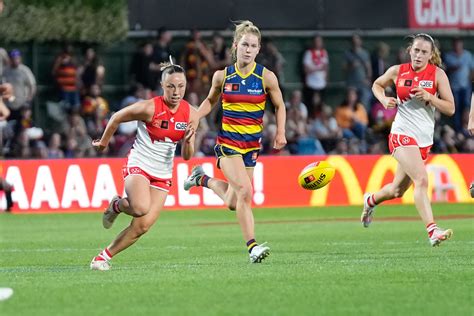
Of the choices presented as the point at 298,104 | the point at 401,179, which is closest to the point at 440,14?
the point at 298,104

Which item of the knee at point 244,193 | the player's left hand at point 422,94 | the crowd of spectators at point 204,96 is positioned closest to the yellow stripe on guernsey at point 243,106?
the knee at point 244,193

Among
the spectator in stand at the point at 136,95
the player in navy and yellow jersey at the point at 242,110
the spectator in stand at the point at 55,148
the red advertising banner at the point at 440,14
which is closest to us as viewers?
the player in navy and yellow jersey at the point at 242,110

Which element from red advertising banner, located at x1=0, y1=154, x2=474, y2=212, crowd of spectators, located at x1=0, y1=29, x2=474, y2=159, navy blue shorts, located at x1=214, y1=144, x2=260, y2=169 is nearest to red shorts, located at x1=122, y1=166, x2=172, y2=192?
navy blue shorts, located at x1=214, y1=144, x2=260, y2=169

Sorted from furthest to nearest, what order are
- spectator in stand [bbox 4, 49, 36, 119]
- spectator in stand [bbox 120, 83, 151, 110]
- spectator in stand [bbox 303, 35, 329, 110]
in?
1. spectator in stand [bbox 303, 35, 329, 110]
2. spectator in stand [bbox 120, 83, 151, 110]
3. spectator in stand [bbox 4, 49, 36, 119]

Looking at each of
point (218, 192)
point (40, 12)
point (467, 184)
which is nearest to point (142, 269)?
point (218, 192)

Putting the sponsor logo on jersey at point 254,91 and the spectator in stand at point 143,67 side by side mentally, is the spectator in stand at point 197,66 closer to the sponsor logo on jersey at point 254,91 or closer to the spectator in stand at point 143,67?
the spectator in stand at point 143,67

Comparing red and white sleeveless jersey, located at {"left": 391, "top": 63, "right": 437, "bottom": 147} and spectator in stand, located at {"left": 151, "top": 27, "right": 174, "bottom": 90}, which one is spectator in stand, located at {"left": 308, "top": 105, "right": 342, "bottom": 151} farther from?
red and white sleeveless jersey, located at {"left": 391, "top": 63, "right": 437, "bottom": 147}

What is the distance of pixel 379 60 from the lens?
31047mm

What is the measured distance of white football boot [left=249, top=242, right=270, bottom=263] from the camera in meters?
13.6

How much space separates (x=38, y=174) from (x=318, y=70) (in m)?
7.98

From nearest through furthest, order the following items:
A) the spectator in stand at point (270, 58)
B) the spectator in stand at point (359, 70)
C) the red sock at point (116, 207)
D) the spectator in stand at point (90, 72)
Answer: the red sock at point (116, 207)
the spectator in stand at point (90, 72)
the spectator in stand at point (270, 58)
the spectator in stand at point (359, 70)

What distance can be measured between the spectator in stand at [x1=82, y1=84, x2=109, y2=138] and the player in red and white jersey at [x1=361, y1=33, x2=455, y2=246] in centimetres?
1272

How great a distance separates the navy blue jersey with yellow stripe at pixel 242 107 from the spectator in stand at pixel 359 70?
1646 centimetres

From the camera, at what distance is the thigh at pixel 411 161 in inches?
616
